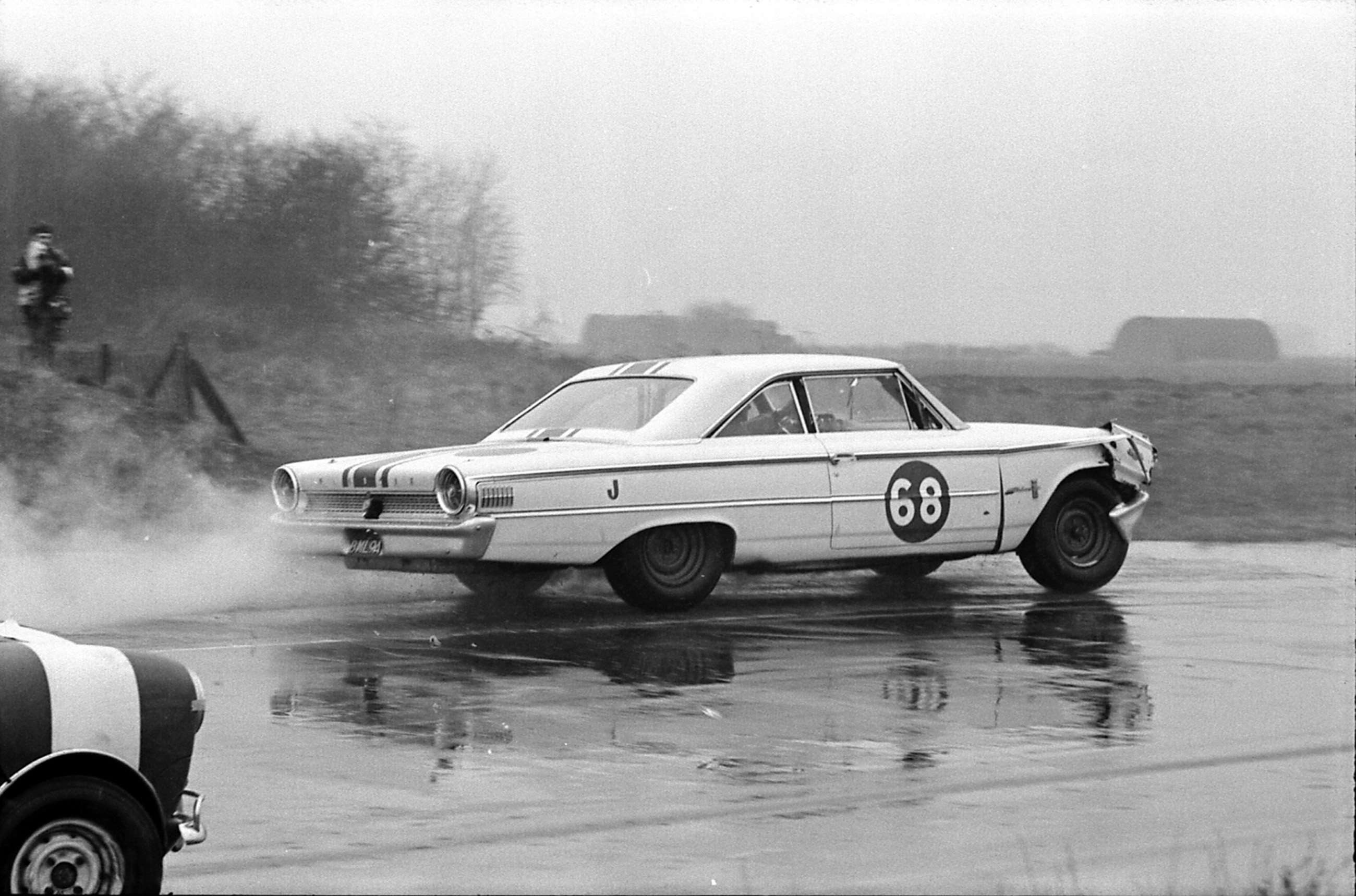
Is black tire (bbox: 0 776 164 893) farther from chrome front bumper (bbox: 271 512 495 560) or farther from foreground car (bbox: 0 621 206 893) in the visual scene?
chrome front bumper (bbox: 271 512 495 560)

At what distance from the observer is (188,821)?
17.4 ft

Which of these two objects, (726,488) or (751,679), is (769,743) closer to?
(751,679)

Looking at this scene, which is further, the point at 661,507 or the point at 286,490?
the point at 286,490

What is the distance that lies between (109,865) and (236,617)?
23.2ft

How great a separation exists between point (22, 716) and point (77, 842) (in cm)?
31

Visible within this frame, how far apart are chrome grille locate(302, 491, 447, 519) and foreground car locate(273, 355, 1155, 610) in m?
0.01

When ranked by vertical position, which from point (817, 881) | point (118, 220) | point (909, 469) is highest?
point (118, 220)

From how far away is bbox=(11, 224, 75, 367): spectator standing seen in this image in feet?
55.3

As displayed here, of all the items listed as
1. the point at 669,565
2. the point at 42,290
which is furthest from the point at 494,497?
the point at 42,290

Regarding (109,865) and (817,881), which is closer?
(109,865)

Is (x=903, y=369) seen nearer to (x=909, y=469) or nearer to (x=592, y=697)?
(x=909, y=469)

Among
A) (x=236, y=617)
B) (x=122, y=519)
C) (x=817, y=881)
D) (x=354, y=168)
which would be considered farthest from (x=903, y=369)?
(x=354, y=168)

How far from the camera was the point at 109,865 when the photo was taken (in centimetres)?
498

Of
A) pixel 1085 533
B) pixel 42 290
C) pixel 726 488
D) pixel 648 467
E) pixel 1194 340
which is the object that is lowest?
pixel 1085 533
